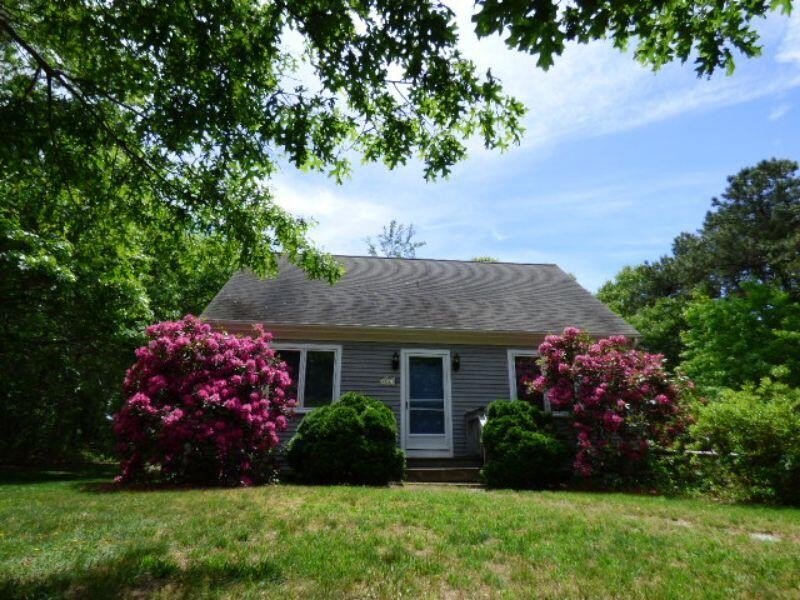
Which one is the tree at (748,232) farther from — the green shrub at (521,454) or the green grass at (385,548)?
the green grass at (385,548)

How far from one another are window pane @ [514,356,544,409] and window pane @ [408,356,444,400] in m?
1.90

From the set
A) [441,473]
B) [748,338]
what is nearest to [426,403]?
[441,473]

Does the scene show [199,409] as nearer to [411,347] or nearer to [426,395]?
[411,347]

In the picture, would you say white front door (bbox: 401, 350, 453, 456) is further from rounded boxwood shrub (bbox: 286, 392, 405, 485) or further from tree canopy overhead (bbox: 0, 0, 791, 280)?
tree canopy overhead (bbox: 0, 0, 791, 280)

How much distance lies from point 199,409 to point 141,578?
493 centimetres

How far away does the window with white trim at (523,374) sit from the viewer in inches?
462

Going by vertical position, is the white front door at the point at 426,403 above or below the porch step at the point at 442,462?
above

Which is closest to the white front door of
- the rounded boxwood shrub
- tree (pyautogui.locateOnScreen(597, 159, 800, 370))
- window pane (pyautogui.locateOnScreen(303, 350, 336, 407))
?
window pane (pyautogui.locateOnScreen(303, 350, 336, 407))

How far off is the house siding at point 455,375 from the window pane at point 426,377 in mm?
297

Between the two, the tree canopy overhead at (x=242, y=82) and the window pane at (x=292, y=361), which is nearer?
the tree canopy overhead at (x=242, y=82)

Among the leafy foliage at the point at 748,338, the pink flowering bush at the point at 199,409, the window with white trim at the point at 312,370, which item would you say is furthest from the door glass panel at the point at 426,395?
the leafy foliage at the point at 748,338

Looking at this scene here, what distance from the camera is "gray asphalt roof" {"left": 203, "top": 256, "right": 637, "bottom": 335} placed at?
11.9 meters

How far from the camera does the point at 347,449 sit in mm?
8391

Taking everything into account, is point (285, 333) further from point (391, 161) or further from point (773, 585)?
point (773, 585)
